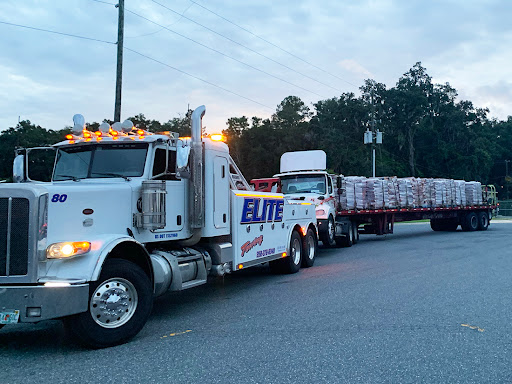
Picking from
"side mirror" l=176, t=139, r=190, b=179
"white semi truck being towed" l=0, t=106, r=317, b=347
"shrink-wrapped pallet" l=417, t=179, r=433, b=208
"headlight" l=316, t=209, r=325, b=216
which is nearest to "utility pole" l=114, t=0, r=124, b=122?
"headlight" l=316, t=209, r=325, b=216

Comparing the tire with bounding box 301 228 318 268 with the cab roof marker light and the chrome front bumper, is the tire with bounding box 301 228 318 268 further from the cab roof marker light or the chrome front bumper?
the chrome front bumper

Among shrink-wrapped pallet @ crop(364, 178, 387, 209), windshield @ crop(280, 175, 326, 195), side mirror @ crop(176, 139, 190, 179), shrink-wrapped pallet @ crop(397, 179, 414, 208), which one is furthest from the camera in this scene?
shrink-wrapped pallet @ crop(397, 179, 414, 208)

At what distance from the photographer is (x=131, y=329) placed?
232 inches

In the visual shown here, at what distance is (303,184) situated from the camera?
16.5 m

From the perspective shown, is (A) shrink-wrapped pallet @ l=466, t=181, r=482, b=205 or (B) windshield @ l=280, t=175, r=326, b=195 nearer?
(B) windshield @ l=280, t=175, r=326, b=195

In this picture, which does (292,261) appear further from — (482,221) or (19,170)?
(482,221)

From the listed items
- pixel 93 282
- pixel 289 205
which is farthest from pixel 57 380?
pixel 289 205

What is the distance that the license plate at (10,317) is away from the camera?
5.16 m

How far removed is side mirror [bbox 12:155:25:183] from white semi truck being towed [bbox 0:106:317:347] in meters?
0.01

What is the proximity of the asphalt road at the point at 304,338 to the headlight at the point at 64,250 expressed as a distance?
3.61 feet

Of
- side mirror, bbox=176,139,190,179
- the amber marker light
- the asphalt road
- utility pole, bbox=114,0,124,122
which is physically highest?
utility pole, bbox=114,0,124,122

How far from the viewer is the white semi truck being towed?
5.32m

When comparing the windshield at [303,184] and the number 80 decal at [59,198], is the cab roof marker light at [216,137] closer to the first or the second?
the number 80 decal at [59,198]

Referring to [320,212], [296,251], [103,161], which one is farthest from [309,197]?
[103,161]
